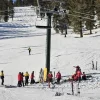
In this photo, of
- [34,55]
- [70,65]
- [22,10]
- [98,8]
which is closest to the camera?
[70,65]

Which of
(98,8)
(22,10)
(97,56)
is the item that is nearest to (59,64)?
(97,56)

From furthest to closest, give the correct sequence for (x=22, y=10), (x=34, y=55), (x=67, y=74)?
1. (x=22, y=10)
2. (x=34, y=55)
3. (x=67, y=74)

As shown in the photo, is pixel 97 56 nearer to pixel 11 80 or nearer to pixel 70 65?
pixel 70 65

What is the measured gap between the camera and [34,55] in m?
49.2

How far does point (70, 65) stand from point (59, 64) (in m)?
1.57

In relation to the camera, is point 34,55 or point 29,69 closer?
point 29,69

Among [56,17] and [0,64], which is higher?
[56,17]

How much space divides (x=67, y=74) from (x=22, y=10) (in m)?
135

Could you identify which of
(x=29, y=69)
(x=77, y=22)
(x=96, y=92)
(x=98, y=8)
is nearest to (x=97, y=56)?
(x=29, y=69)

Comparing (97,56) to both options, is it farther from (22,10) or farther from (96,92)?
(22,10)

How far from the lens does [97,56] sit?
135 ft

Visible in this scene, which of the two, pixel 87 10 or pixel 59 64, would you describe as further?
pixel 87 10

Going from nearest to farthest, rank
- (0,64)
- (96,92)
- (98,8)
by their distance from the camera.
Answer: (96,92)
(0,64)
(98,8)

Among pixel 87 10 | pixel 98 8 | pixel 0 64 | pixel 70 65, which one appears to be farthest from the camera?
pixel 98 8
